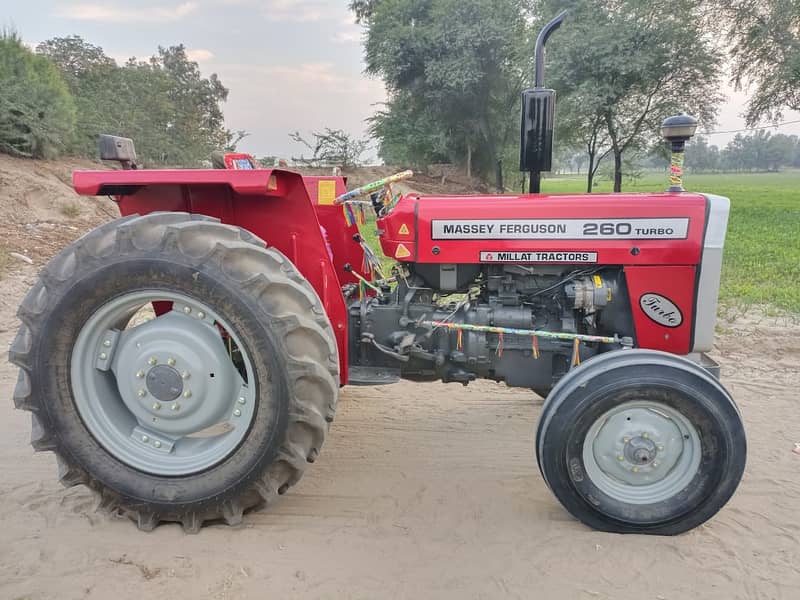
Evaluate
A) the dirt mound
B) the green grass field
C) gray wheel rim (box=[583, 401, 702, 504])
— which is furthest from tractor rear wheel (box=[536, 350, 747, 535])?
the dirt mound

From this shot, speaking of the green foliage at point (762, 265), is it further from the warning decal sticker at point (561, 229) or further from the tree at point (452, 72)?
the tree at point (452, 72)

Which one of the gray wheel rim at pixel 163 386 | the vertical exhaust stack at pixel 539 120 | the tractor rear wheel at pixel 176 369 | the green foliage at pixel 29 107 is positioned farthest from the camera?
the green foliage at pixel 29 107

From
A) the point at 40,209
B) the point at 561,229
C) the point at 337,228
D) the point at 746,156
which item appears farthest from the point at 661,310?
the point at 746,156

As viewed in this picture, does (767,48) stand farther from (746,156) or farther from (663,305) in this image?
(746,156)

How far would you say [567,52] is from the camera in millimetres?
16391

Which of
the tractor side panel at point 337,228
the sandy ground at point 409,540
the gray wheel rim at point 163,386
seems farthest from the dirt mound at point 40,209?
the gray wheel rim at point 163,386

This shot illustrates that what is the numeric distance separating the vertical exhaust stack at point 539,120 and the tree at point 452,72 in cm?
1731

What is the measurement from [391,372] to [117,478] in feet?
4.27

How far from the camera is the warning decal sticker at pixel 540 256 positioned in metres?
2.66

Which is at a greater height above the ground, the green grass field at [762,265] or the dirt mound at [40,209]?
the dirt mound at [40,209]

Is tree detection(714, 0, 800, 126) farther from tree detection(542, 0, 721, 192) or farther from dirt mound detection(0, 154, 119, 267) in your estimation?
dirt mound detection(0, 154, 119, 267)

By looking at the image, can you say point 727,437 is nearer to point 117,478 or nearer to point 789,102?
point 117,478

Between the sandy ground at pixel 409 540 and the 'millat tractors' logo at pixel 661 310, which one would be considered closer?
the sandy ground at pixel 409 540

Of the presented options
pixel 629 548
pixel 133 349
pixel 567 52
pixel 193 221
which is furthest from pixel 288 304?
pixel 567 52
